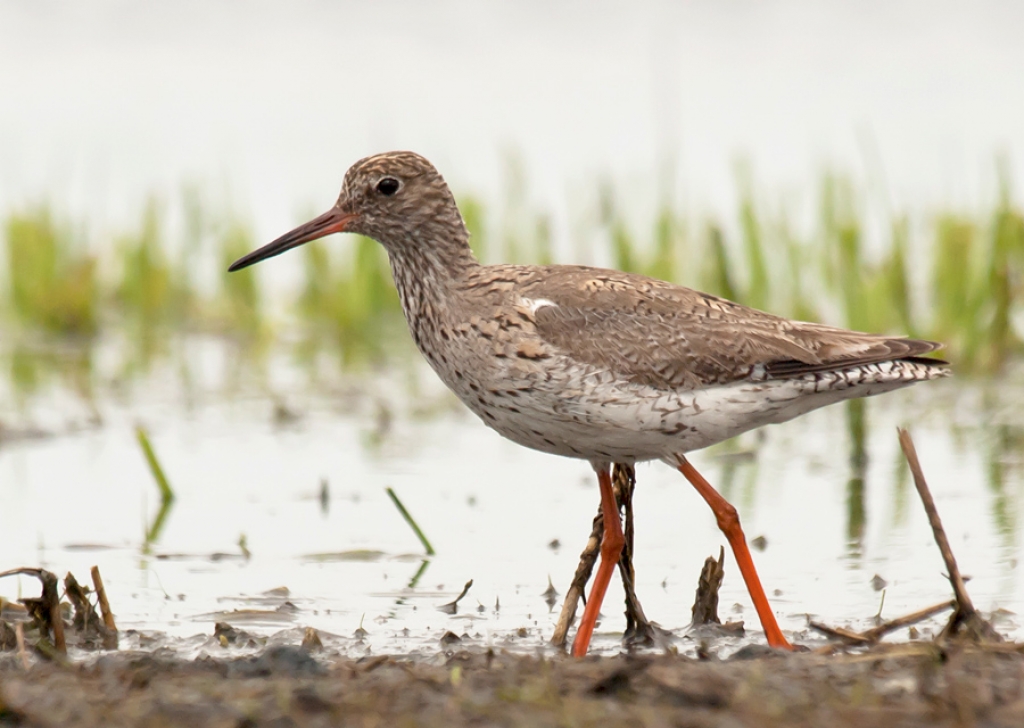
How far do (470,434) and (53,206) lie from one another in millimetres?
4972

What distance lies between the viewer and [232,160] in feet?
47.0

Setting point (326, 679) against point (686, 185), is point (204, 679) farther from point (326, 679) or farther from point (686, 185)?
point (686, 185)

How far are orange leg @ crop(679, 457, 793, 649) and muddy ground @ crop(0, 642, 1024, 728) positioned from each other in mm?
814

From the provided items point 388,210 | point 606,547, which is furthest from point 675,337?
point 388,210

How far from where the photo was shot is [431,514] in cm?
784

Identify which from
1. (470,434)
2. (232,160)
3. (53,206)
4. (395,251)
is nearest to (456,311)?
(395,251)

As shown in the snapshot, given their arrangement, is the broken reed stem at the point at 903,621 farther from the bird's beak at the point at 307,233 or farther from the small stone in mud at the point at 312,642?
the bird's beak at the point at 307,233

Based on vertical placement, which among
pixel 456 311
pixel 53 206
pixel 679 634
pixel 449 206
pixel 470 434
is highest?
pixel 53 206

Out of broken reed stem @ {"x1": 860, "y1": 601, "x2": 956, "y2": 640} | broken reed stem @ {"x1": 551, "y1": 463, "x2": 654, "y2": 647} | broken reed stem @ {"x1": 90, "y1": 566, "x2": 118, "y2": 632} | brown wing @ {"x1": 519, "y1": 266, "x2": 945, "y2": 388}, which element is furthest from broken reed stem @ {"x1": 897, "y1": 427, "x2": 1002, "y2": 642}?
broken reed stem @ {"x1": 90, "y1": 566, "x2": 118, "y2": 632}

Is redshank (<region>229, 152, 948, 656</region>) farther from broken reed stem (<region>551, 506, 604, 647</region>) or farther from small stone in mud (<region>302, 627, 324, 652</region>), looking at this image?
small stone in mud (<region>302, 627, 324, 652</region>)

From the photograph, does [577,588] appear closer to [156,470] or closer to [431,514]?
[431,514]

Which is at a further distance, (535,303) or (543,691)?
(535,303)

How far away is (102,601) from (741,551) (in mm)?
2427

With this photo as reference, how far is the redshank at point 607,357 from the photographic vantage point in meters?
5.91
